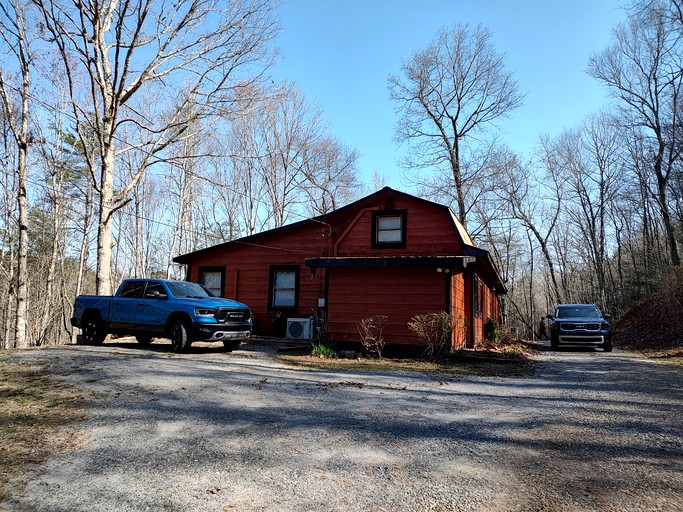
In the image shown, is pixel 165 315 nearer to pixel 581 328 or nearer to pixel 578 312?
pixel 581 328

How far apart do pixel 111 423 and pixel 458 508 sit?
12.2 ft

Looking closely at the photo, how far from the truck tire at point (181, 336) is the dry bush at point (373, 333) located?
15.2ft

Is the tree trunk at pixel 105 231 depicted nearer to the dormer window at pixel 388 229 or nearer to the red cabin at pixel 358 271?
the red cabin at pixel 358 271

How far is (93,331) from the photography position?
40.1ft

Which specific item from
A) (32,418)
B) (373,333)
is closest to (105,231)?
(373,333)

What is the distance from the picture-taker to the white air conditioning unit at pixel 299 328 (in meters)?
14.6

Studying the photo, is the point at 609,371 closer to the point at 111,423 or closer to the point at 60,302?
the point at 111,423

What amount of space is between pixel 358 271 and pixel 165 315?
5.56 m

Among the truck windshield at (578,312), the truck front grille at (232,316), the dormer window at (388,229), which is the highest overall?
the dormer window at (388,229)

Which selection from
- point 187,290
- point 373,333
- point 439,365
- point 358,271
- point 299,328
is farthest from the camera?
point 299,328

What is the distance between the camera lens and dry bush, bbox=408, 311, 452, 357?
11.7m

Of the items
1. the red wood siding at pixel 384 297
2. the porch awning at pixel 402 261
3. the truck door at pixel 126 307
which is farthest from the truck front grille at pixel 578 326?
the truck door at pixel 126 307

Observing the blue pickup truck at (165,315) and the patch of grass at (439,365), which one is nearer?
the patch of grass at (439,365)

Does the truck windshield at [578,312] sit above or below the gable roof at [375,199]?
below
